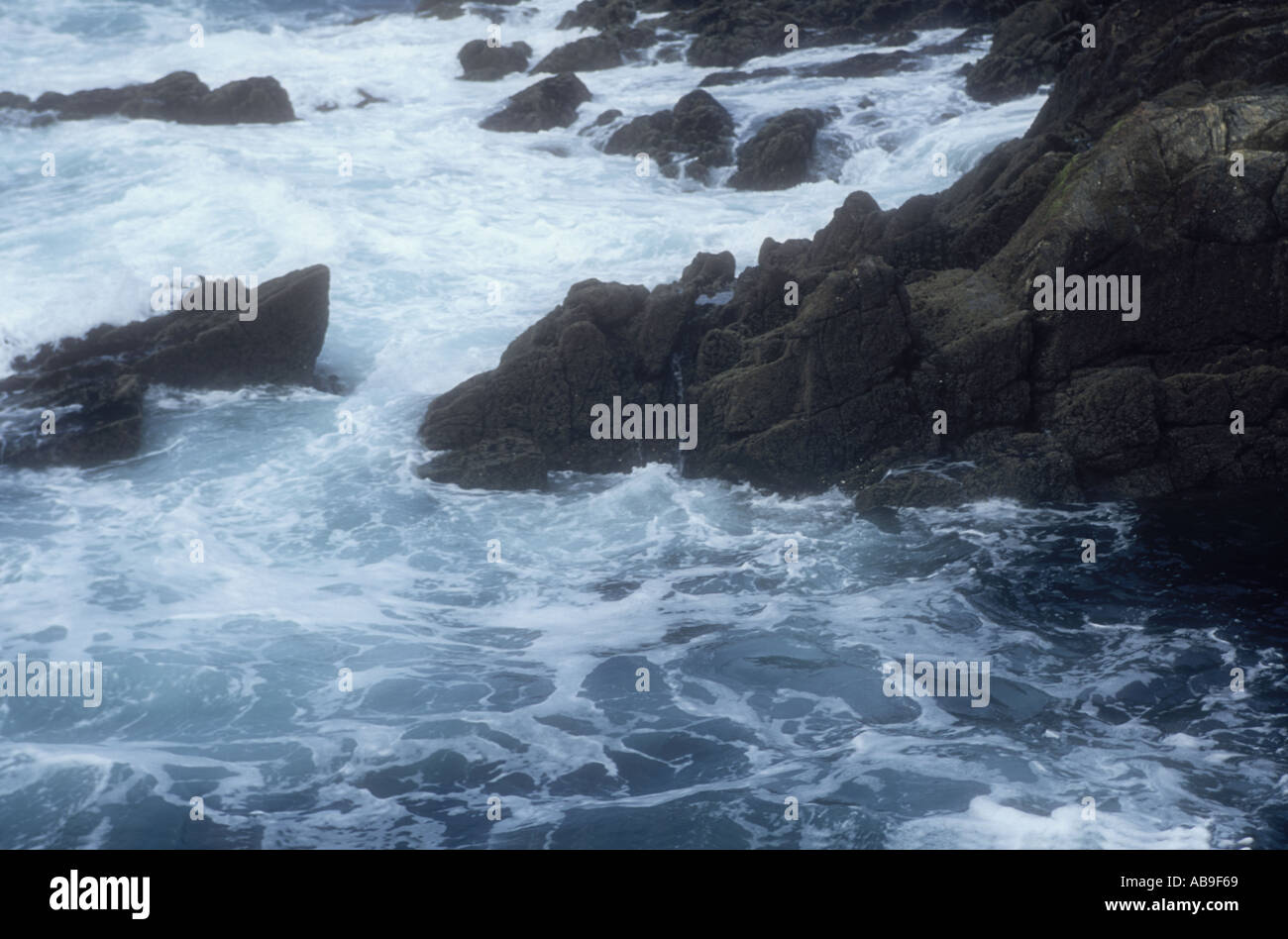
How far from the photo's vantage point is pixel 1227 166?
1585 centimetres

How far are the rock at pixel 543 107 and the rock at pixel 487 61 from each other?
5.31 meters

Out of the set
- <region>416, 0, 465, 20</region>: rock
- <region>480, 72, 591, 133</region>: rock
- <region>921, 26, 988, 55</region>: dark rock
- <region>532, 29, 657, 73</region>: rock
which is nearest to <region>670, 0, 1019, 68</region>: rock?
<region>921, 26, 988, 55</region>: dark rock

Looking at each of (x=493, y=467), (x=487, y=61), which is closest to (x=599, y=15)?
(x=487, y=61)

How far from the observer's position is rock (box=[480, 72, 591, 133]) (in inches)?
1423

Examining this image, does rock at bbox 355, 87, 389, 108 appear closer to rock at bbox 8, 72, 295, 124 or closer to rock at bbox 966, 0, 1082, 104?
rock at bbox 8, 72, 295, 124

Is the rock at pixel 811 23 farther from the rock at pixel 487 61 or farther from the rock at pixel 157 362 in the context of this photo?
the rock at pixel 157 362

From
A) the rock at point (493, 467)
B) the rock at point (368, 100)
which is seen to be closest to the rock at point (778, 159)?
the rock at point (493, 467)

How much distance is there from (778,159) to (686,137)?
3.59 metres

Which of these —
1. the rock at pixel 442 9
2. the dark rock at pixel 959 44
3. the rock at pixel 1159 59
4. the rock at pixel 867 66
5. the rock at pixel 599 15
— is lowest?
the rock at pixel 1159 59

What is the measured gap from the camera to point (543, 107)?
1431 inches

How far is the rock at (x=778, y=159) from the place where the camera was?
29.9 metres

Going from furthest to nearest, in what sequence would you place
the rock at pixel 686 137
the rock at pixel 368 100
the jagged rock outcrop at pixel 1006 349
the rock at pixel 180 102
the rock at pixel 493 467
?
the rock at pixel 368 100
the rock at pixel 180 102
the rock at pixel 686 137
the rock at pixel 493 467
the jagged rock outcrop at pixel 1006 349
